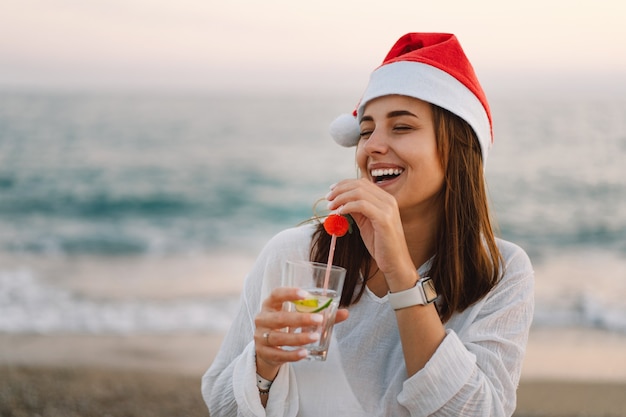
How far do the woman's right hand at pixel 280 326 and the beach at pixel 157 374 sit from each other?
147 inches

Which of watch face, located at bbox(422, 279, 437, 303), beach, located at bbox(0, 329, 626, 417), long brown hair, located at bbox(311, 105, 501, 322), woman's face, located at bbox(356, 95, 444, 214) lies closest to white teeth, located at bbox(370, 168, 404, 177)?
woman's face, located at bbox(356, 95, 444, 214)

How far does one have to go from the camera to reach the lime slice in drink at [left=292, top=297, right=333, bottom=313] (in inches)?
85.9

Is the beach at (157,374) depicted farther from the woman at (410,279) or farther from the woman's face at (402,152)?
the woman's face at (402,152)

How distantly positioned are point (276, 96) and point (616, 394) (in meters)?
23.3

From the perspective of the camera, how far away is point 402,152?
265cm

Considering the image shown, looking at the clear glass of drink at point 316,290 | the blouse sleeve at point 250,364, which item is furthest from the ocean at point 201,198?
the clear glass of drink at point 316,290

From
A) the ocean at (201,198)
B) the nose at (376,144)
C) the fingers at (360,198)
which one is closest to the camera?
the fingers at (360,198)

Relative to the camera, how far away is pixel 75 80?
22781mm

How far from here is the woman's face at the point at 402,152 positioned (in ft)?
8.78

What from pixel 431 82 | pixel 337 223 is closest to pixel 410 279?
pixel 337 223

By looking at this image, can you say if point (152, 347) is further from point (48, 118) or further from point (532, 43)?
point (48, 118)

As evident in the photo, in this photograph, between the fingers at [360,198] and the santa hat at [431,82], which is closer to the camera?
the fingers at [360,198]

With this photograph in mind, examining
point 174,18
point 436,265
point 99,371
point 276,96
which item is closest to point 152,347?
point 99,371

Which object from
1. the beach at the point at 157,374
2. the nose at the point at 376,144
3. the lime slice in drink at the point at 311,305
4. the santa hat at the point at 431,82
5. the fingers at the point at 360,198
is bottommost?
the beach at the point at 157,374
